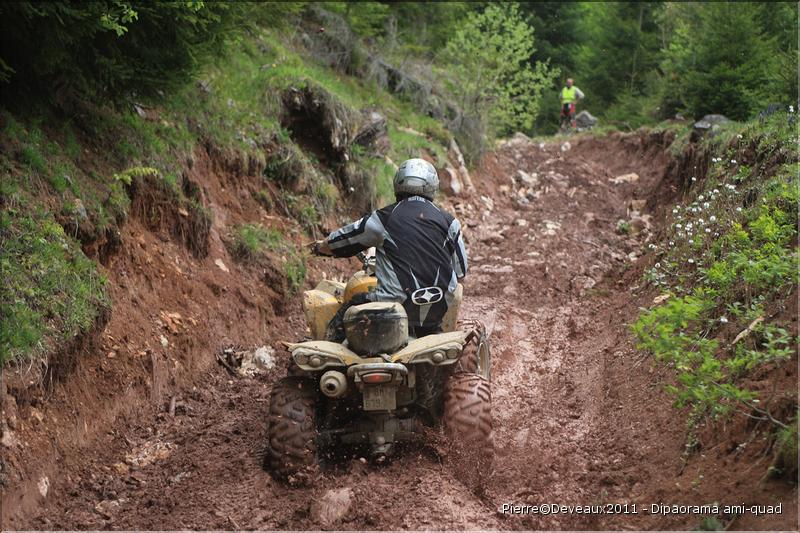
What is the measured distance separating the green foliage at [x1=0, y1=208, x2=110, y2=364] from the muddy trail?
36.4 inches

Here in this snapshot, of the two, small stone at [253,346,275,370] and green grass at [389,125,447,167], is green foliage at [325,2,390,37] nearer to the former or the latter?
green grass at [389,125,447,167]

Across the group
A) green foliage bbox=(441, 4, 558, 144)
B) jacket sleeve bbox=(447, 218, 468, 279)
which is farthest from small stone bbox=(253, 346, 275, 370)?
green foliage bbox=(441, 4, 558, 144)

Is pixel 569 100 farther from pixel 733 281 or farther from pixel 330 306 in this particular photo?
pixel 330 306

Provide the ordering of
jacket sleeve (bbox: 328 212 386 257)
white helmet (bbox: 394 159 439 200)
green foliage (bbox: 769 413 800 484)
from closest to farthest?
1. green foliage (bbox: 769 413 800 484)
2. jacket sleeve (bbox: 328 212 386 257)
3. white helmet (bbox: 394 159 439 200)

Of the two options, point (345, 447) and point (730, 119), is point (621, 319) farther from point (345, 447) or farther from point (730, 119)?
point (730, 119)

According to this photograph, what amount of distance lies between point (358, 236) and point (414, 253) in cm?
53

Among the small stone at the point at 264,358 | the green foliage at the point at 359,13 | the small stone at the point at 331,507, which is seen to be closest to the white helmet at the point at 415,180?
the small stone at the point at 331,507

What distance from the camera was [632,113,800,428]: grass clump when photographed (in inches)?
191

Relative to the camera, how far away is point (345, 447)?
18.8 ft

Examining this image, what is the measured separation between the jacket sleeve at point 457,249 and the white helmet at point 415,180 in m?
0.35

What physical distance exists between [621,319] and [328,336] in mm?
4410

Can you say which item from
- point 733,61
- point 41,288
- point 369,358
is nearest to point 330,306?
point 369,358

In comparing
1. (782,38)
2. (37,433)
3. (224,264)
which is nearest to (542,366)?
(224,264)

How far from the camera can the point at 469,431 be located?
538 centimetres
